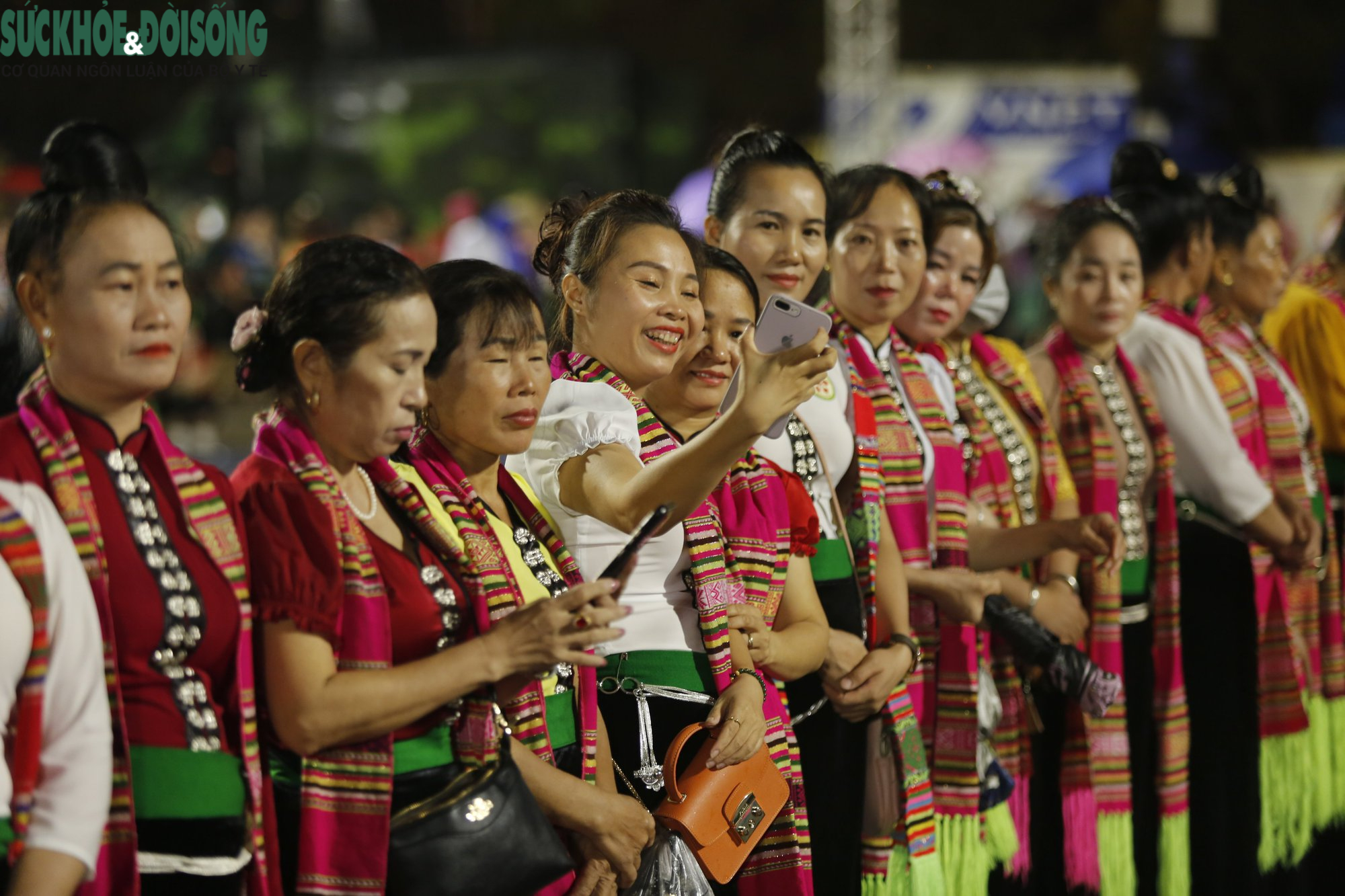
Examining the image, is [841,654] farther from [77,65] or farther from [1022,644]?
[77,65]

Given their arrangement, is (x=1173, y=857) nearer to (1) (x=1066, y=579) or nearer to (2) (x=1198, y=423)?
(1) (x=1066, y=579)

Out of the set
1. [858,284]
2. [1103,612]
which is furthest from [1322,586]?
[858,284]

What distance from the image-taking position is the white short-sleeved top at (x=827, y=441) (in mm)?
2852

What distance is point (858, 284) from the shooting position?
322 centimetres

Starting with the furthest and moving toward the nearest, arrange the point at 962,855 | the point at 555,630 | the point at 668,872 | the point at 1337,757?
the point at 1337,757 → the point at 962,855 → the point at 668,872 → the point at 555,630

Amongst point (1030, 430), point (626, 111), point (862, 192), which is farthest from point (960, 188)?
point (626, 111)

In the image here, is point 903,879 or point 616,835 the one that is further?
point 903,879

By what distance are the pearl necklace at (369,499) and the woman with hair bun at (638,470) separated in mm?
392

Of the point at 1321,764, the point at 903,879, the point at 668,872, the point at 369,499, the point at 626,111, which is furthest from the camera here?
the point at 626,111

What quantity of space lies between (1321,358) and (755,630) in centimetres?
302

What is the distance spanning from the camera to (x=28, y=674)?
1635 mm

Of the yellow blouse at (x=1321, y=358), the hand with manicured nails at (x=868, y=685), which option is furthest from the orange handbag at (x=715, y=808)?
the yellow blouse at (x=1321, y=358)

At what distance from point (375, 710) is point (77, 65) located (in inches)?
89.3

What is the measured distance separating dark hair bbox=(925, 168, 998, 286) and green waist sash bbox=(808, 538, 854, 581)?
895mm
